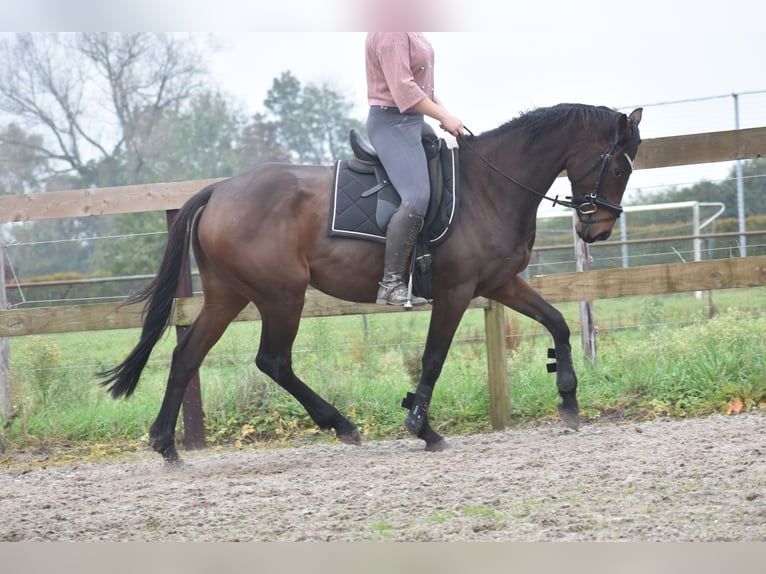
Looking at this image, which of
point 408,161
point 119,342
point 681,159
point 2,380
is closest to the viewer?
point 408,161

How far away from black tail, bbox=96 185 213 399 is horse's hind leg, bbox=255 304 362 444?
65cm

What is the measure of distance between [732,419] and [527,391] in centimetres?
147

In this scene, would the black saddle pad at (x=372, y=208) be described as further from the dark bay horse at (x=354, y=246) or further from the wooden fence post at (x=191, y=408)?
the wooden fence post at (x=191, y=408)

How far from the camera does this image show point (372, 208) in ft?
15.5

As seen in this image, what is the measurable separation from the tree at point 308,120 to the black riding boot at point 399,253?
64.4 feet

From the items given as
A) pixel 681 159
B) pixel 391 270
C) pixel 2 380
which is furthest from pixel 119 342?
pixel 681 159

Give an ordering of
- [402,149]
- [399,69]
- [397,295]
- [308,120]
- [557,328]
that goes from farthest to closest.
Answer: [308,120] → [557,328] → [397,295] → [402,149] → [399,69]

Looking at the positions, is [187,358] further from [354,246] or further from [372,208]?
[372,208]

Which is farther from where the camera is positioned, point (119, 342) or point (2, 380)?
point (119, 342)

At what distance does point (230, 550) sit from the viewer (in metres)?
0.58

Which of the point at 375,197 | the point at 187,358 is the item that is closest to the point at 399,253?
the point at 375,197

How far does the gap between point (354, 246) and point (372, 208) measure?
27cm

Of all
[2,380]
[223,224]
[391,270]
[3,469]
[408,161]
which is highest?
[408,161]

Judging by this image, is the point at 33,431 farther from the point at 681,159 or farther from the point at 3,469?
the point at 681,159
